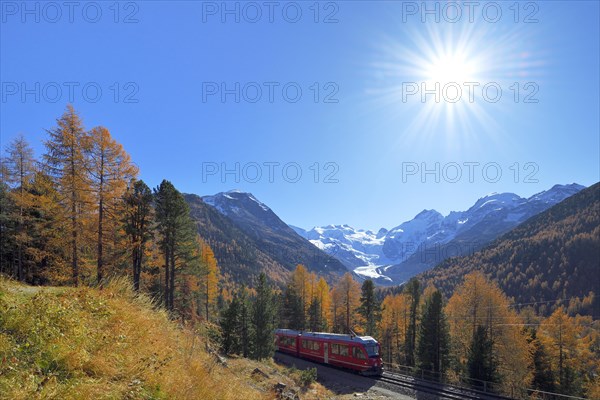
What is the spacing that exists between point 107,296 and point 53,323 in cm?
232

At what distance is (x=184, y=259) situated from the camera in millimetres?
30250

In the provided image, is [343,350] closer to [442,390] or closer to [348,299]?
[442,390]

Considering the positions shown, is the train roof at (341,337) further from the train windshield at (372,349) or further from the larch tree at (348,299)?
the larch tree at (348,299)

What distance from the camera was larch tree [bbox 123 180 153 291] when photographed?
24453 millimetres

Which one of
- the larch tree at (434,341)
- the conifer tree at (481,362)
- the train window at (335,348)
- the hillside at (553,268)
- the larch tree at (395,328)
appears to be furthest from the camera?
the hillside at (553,268)

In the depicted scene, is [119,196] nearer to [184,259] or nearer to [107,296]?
[184,259]

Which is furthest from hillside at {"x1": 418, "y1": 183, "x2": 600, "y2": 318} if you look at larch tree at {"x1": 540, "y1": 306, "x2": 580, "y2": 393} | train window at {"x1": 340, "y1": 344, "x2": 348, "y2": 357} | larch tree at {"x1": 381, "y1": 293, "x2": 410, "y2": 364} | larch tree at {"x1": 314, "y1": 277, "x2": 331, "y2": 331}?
train window at {"x1": 340, "y1": 344, "x2": 348, "y2": 357}

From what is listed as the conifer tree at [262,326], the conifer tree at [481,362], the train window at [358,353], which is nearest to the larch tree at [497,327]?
the conifer tree at [481,362]

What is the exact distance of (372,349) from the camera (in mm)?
27375

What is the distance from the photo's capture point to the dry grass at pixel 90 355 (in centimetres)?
436

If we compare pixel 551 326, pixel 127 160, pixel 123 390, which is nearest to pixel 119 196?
pixel 127 160

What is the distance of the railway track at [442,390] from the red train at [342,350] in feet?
4.94

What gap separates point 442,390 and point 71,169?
93.4 ft

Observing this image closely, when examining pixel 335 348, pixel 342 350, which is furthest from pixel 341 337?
pixel 335 348
